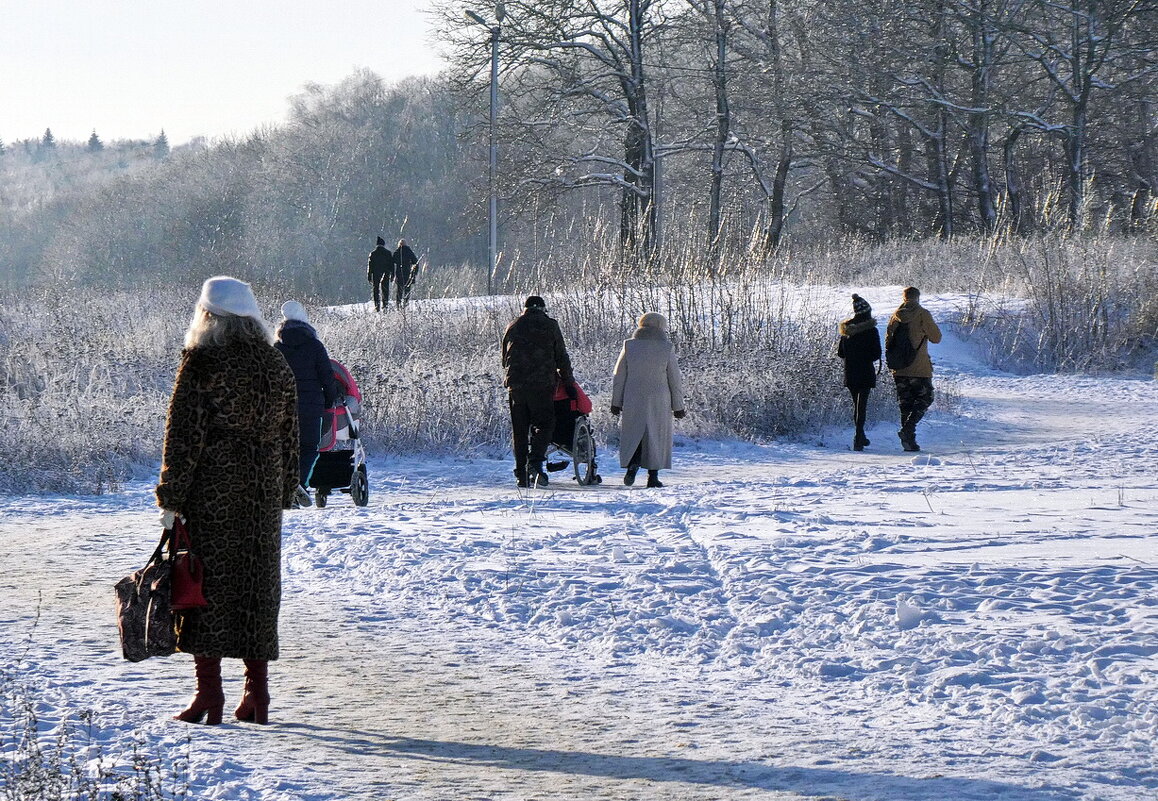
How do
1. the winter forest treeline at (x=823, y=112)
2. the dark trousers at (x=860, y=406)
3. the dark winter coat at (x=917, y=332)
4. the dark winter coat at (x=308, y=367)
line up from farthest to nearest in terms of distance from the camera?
the winter forest treeline at (x=823, y=112) → the dark trousers at (x=860, y=406) → the dark winter coat at (x=917, y=332) → the dark winter coat at (x=308, y=367)

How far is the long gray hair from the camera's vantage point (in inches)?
208

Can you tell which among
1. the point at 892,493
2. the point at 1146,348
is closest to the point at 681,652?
the point at 892,493

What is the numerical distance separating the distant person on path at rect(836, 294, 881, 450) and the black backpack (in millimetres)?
216

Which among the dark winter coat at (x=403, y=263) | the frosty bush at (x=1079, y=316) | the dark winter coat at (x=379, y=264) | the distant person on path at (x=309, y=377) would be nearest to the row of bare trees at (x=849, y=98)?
the dark winter coat at (x=403, y=263)

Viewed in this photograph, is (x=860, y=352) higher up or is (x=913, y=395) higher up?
(x=860, y=352)

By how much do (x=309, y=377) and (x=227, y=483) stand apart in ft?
18.1

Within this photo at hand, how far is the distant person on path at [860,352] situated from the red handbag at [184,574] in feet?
36.7

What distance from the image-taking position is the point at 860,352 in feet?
51.5

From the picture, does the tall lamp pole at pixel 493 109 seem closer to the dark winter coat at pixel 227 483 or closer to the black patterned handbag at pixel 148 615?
Answer: the dark winter coat at pixel 227 483

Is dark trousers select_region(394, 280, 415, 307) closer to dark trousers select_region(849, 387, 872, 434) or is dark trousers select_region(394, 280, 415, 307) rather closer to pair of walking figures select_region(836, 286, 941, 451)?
dark trousers select_region(849, 387, 872, 434)

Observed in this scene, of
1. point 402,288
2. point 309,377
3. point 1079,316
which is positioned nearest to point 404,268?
point 402,288

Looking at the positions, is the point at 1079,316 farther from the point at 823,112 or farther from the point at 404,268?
the point at 823,112

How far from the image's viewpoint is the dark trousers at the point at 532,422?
12312mm

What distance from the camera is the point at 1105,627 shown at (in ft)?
21.5
